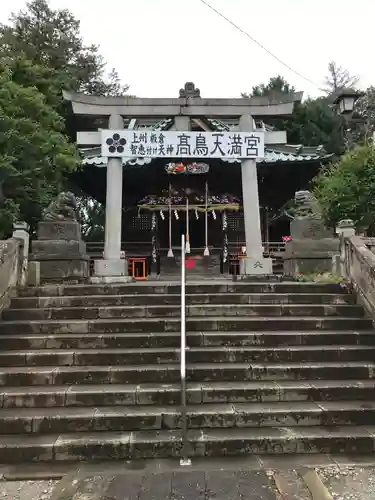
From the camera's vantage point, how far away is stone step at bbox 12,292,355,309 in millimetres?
6586

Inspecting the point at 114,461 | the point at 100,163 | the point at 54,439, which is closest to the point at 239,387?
the point at 114,461

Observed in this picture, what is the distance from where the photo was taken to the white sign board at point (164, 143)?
10.0 m

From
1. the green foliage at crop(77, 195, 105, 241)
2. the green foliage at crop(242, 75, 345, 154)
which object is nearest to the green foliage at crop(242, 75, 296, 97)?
the green foliage at crop(242, 75, 345, 154)

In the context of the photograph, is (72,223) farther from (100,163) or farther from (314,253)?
(100,163)

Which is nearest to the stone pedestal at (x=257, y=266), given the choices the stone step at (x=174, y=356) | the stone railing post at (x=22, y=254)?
the stone step at (x=174, y=356)

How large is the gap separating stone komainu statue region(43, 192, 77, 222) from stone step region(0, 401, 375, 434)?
15.9 feet

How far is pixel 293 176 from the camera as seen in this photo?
1794cm

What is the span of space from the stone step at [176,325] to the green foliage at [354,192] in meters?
3.84

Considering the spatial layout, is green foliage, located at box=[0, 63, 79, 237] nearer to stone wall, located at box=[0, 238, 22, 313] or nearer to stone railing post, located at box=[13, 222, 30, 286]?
stone railing post, located at box=[13, 222, 30, 286]

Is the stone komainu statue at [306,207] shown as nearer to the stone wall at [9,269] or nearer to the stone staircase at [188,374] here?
the stone staircase at [188,374]

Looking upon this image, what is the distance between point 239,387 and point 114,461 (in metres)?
1.64

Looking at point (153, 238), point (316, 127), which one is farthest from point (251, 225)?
point (316, 127)

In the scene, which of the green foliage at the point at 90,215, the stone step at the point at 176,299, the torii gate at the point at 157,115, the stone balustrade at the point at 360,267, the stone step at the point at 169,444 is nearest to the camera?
the stone step at the point at 169,444

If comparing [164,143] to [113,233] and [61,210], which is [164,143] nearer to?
[113,233]
